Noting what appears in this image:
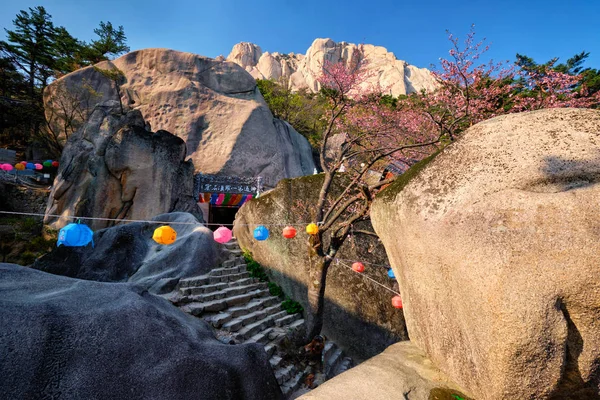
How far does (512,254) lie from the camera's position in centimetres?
261

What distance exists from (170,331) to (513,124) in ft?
20.0

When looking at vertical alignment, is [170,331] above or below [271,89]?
below

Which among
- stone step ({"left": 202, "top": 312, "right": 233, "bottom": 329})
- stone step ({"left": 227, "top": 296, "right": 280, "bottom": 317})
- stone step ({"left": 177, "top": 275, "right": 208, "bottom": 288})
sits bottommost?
stone step ({"left": 227, "top": 296, "right": 280, "bottom": 317})

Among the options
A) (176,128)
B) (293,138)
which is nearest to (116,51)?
(176,128)

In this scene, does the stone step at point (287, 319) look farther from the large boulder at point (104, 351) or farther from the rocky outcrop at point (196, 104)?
the rocky outcrop at point (196, 104)

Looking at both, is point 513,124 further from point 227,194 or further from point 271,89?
point 271,89

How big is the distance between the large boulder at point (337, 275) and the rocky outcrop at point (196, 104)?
37.5 ft

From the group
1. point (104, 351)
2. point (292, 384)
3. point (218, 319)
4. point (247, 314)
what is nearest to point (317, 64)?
point (247, 314)

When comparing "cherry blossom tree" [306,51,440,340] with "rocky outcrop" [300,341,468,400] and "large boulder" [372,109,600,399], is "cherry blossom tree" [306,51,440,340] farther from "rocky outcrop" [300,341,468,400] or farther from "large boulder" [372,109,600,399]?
"rocky outcrop" [300,341,468,400]

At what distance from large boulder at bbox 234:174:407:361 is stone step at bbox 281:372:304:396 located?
240cm

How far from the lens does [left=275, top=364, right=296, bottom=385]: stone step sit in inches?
265

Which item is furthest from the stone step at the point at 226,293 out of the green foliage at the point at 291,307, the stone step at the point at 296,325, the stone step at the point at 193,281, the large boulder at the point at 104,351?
the large boulder at the point at 104,351

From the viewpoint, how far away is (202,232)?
10.3 meters

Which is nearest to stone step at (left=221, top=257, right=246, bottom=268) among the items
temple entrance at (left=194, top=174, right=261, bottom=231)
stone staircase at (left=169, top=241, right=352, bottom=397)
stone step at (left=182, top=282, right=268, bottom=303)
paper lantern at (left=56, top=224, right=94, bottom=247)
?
stone staircase at (left=169, top=241, right=352, bottom=397)
